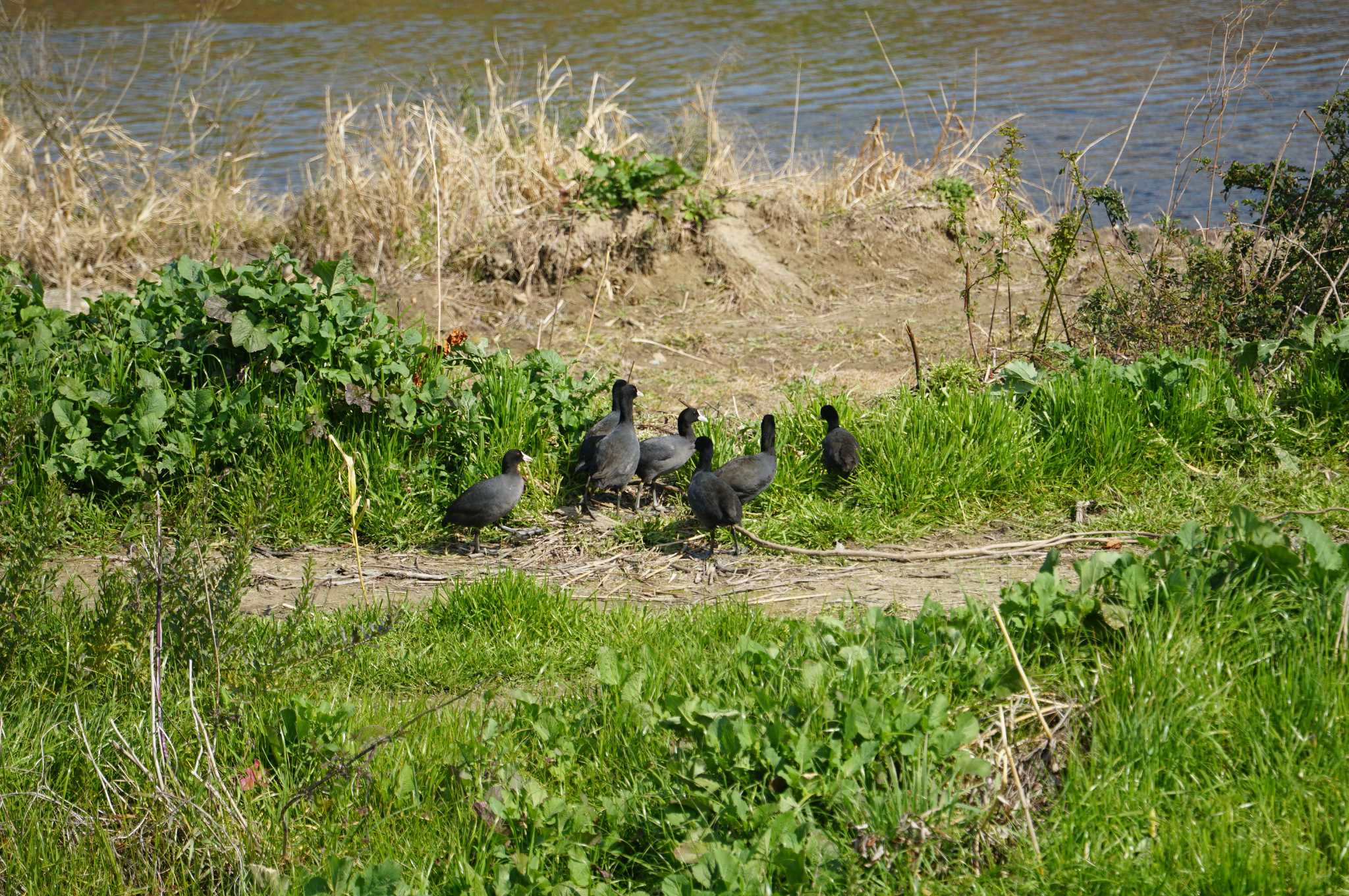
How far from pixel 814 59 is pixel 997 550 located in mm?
15957

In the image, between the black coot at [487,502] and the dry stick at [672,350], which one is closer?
the black coot at [487,502]

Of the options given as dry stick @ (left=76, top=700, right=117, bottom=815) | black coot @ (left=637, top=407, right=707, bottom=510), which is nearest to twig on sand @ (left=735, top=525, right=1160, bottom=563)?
black coot @ (left=637, top=407, right=707, bottom=510)

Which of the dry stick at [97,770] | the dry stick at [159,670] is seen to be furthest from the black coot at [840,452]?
the dry stick at [97,770]

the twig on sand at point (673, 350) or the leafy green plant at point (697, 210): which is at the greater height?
the leafy green plant at point (697, 210)

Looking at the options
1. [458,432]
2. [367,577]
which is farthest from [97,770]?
[458,432]

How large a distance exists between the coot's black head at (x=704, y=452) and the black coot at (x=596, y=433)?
462mm

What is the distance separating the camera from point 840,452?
19.6 ft

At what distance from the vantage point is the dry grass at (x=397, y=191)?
372 inches

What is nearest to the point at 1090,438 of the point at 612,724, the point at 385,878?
the point at 612,724

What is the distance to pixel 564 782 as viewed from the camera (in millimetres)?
3814

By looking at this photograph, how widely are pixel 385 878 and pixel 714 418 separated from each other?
13.3 feet

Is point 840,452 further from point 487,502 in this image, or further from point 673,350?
point 673,350

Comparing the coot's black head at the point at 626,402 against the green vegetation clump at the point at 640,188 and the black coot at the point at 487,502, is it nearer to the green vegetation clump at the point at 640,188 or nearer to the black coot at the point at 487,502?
the black coot at the point at 487,502

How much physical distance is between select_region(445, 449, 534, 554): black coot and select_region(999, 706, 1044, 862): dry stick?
282 centimetres
